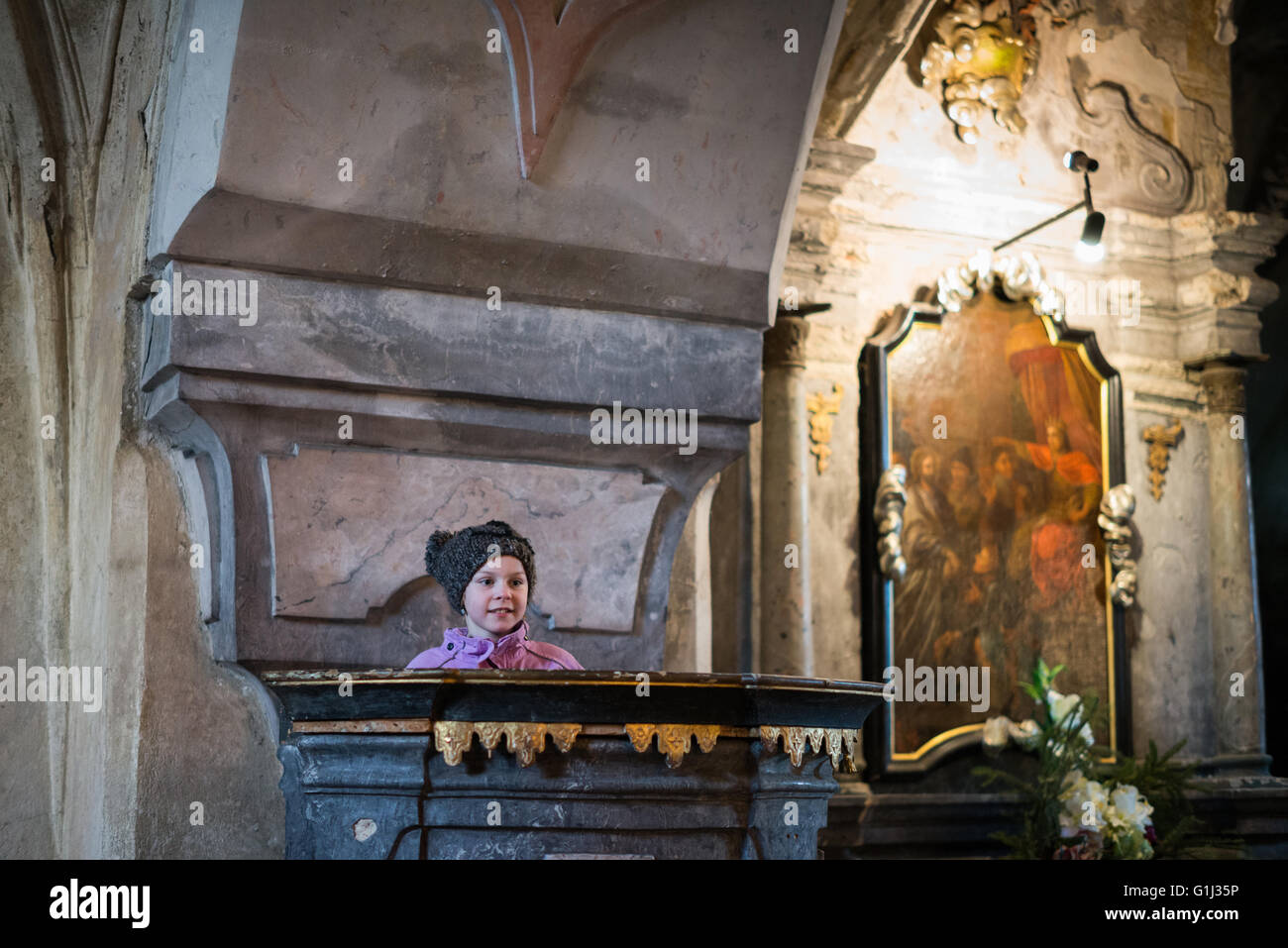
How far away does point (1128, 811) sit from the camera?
6082 mm

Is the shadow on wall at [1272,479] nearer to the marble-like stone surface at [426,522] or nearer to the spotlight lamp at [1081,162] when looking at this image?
the spotlight lamp at [1081,162]

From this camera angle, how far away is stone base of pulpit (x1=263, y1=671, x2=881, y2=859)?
269 cm

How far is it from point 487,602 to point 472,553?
0.13 metres

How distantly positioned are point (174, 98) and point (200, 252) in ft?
1.64

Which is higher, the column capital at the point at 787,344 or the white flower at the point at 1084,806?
the column capital at the point at 787,344

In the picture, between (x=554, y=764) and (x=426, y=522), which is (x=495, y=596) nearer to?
(x=554, y=764)

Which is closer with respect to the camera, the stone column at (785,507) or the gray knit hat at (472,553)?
the gray knit hat at (472,553)

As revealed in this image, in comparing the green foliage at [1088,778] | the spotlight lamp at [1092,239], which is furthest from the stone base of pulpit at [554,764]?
the spotlight lamp at [1092,239]

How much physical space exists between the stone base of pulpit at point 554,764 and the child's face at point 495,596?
79 centimetres

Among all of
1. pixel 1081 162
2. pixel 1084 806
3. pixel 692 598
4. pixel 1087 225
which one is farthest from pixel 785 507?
pixel 1081 162

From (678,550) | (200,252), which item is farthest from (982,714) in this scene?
(200,252)

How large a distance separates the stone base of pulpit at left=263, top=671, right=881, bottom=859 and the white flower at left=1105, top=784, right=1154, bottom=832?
3.64 metres

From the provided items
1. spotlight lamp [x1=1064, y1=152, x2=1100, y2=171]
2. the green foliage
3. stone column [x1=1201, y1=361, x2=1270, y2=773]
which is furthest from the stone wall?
stone column [x1=1201, y1=361, x2=1270, y2=773]

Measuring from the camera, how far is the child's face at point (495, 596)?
11.7 ft
